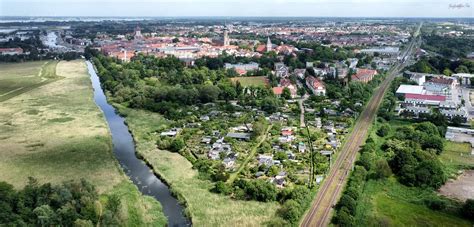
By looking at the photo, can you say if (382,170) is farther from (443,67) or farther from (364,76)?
(443,67)

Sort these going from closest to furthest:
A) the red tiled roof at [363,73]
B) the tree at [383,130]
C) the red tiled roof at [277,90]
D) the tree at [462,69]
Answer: the tree at [383,130]
the red tiled roof at [277,90]
the red tiled roof at [363,73]
the tree at [462,69]

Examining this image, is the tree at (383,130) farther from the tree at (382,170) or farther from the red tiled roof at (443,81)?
the red tiled roof at (443,81)

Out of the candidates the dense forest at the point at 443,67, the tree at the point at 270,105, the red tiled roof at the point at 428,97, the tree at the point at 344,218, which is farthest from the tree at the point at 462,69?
the tree at the point at 344,218

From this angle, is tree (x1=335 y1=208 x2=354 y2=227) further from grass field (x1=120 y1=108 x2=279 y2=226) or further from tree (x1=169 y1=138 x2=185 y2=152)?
tree (x1=169 y1=138 x2=185 y2=152)

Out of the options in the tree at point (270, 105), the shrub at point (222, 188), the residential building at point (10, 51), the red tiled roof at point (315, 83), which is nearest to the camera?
the shrub at point (222, 188)

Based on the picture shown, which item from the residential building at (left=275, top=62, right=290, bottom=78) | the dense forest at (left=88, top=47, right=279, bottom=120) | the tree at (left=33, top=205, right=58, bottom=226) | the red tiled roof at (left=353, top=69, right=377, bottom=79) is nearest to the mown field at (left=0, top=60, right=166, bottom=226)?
the tree at (left=33, top=205, right=58, bottom=226)
